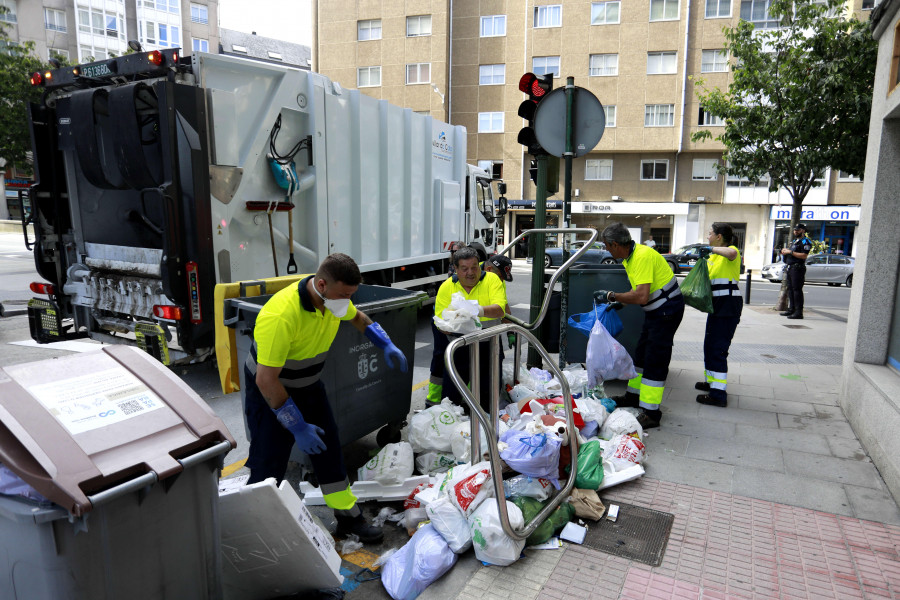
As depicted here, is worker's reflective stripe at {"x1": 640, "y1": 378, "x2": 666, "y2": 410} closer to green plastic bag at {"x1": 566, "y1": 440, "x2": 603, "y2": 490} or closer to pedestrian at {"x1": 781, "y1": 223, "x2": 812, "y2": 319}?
green plastic bag at {"x1": 566, "y1": 440, "x2": 603, "y2": 490}

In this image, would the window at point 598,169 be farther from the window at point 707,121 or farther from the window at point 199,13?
the window at point 199,13

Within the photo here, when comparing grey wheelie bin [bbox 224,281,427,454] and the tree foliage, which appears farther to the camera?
the tree foliage

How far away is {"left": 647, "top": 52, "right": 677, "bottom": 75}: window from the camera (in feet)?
90.9

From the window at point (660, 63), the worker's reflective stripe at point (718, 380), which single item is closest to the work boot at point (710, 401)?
the worker's reflective stripe at point (718, 380)

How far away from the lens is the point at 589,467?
11.4 ft

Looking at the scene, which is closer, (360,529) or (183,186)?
(360,529)

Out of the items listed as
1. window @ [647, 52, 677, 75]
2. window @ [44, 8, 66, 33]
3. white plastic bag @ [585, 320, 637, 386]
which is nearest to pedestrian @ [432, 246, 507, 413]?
white plastic bag @ [585, 320, 637, 386]

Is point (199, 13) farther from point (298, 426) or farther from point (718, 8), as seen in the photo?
point (298, 426)

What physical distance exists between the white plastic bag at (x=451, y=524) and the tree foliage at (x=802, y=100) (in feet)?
33.9

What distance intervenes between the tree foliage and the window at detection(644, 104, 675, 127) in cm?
1639

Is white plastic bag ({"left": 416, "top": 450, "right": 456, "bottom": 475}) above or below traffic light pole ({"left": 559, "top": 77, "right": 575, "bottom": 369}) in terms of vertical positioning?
below

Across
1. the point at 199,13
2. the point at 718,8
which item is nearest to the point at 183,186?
the point at 718,8

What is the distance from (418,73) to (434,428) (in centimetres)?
3015

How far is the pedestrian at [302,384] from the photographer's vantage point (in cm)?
276
